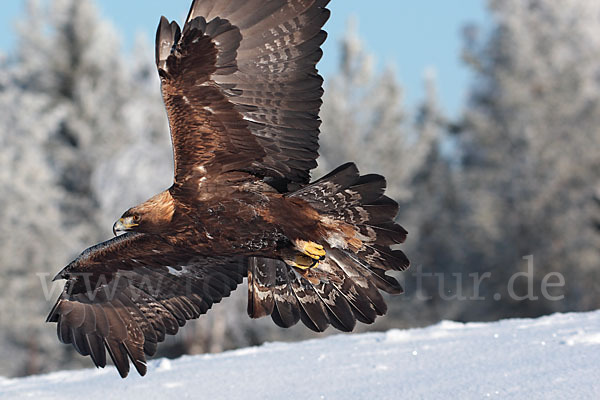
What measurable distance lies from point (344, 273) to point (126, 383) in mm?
1813

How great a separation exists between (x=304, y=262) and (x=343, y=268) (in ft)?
1.16

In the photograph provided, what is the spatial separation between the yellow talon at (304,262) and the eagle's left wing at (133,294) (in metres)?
0.74

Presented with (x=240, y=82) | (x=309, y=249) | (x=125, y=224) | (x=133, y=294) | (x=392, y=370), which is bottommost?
(x=392, y=370)

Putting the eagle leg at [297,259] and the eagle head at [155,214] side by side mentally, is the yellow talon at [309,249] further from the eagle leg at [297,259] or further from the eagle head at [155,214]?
the eagle head at [155,214]

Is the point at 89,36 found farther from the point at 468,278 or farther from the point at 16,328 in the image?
the point at 468,278

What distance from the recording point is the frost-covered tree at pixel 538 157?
2211 centimetres

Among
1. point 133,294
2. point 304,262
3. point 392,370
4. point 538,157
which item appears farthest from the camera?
point 538,157

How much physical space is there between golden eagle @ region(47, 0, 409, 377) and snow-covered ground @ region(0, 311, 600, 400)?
0.37 m

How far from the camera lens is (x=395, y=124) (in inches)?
1010

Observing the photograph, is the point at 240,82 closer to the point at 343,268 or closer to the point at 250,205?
the point at 250,205

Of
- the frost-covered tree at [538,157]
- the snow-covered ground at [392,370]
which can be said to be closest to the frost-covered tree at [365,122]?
the frost-covered tree at [538,157]

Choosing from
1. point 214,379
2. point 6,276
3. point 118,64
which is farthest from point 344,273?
point 118,64

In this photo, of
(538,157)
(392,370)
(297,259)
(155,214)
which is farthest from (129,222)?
(538,157)

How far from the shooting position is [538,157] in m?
22.7
